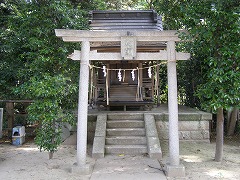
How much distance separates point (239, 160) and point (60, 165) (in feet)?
15.6

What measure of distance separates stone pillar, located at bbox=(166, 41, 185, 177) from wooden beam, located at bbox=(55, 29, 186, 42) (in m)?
0.21

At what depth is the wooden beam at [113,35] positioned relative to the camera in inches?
224

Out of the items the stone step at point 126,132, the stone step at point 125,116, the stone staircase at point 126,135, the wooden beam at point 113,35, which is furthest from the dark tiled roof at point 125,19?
the wooden beam at point 113,35

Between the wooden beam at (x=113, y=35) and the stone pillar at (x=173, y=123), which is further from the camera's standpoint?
the wooden beam at (x=113, y=35)

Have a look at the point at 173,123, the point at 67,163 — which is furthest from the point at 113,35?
the point at 67,163

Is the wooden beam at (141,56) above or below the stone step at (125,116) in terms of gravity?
above

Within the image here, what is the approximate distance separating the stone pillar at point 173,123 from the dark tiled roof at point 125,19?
595 centimetres

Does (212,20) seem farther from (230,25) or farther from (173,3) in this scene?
(173,3)

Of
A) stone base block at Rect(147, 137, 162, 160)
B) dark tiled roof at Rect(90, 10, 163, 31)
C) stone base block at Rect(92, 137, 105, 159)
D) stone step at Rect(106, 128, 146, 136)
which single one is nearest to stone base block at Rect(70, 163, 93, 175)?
stone base block at Rect(92, 137, 105, 159)

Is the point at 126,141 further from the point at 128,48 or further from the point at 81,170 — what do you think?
the point at 128,48

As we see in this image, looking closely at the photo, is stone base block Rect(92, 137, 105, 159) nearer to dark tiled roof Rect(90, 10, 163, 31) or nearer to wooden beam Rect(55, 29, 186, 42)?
wooden beam Rect(55, 29, 186, 42)

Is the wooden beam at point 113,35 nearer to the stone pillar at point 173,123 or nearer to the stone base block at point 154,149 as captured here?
the stone pillar at point 173,123

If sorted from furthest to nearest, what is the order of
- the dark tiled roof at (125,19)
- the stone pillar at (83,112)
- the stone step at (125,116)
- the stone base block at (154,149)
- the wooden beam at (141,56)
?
1. the dark tiled roof at (125,19)
2. the stone step at (125,116)
3. the stone base block at (154,149)
4. the wooden beam at (141,56)
5. the stone pillar at (83,112)

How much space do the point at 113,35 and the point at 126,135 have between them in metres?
3.56
